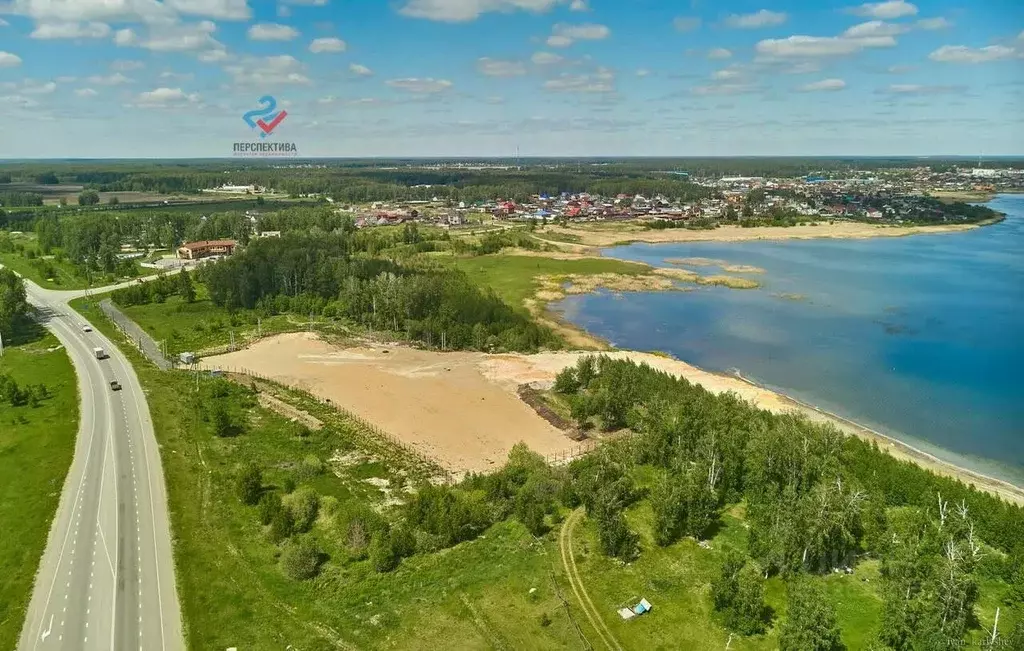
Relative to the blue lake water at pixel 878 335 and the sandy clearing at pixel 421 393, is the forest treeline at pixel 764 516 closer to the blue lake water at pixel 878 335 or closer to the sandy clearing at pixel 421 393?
the sandy clearing at pixel 421 393

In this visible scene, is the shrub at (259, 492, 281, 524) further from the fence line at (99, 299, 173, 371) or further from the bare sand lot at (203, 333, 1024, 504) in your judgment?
the fence line at (99, 299, 173, 371)

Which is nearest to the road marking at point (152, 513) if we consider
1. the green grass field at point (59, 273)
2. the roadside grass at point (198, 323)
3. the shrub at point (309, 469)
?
the shrub at point (309, 469)

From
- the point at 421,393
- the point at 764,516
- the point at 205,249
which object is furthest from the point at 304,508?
the point at 205,249

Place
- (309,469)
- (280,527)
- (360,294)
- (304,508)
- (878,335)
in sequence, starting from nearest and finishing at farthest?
1. (280,527)
2. (304,508)
3. (309,469)
4. (878,335)
5. (360,294)

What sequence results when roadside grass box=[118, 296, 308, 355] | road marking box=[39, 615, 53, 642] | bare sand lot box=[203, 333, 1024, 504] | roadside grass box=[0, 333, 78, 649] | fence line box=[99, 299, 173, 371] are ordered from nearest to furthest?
road marking box=[39, 615, 53, 642] → roadside grass box=[0, 333, 78, 649] → bare sand lot box=[203, 333, 1024, 504] → fence line box=[99, 299, 173, 371] → roadside grass box=[118, 296, 308, 355]

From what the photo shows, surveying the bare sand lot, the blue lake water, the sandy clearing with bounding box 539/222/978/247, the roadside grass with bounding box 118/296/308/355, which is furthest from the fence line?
the sandy clearing with bounding box 539/222/978/247

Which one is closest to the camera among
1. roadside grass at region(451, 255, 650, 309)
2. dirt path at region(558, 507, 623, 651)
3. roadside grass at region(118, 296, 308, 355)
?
dirt path at region(558, 507, 623, 651)

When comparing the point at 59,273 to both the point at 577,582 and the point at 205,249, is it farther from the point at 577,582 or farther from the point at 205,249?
the point at 577,582
